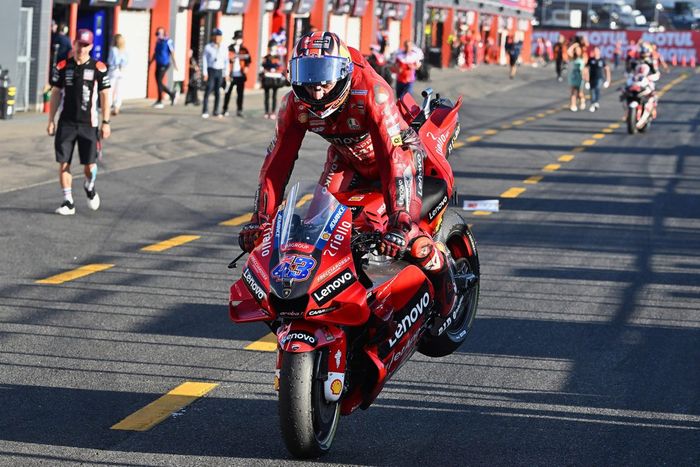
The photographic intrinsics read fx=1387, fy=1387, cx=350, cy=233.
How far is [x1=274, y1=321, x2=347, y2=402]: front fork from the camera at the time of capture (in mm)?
6262

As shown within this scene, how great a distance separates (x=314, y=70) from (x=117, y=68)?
21.9m

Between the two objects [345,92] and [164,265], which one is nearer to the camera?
[345,92]

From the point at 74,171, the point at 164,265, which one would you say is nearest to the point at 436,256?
the point at 164,265

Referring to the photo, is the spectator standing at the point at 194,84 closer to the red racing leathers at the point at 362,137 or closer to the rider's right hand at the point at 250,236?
the red racing leathers at the point at 362,137

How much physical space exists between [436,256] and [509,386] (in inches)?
38.6

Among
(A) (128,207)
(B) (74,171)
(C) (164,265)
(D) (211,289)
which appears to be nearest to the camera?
(D) (211,289)

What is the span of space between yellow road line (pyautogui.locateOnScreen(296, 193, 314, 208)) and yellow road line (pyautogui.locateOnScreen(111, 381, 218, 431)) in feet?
4.66

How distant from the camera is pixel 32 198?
15750mm

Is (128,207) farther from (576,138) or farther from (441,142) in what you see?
(576,138)

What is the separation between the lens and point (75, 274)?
11.4 meters

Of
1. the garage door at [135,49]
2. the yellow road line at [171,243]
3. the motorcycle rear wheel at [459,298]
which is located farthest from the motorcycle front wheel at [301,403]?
the garage door at [135,49]

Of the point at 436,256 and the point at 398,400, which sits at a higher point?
the point at 436,256

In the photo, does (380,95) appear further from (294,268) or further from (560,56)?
(560,56)

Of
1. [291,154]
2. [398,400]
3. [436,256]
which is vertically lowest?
[398,400]
